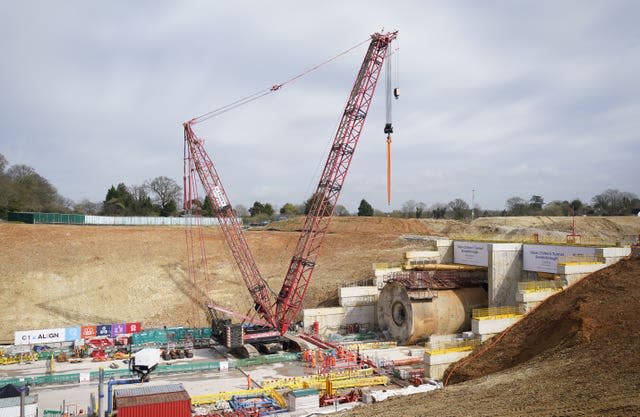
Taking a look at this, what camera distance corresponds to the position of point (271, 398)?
1000 inches

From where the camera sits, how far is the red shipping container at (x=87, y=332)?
1468 inches

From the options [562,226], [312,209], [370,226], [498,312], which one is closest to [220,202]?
[312,209]

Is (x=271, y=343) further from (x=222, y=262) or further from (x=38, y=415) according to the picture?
(x=222, y=262)

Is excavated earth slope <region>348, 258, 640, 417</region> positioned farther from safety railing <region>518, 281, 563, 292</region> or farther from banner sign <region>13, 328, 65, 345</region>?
banner sign <region>13, 328, 65, 345</region>

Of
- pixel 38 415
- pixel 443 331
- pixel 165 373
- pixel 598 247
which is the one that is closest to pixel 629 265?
pixel 598 247

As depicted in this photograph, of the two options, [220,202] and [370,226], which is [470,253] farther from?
[370,226]

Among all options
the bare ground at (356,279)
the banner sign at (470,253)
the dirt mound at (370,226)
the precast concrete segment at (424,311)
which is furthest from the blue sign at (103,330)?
the dirt mound at (370,226)

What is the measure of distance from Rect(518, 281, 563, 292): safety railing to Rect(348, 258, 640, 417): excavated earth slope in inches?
38.1

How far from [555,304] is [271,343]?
62.4 feet

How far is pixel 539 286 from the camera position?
33.6 m

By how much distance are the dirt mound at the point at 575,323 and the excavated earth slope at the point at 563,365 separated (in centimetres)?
4

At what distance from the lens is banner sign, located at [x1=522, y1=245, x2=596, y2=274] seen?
115 feet

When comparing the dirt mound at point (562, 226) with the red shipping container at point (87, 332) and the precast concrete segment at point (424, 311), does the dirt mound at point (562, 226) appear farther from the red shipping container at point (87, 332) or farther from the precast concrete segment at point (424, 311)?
the red shipping container at point (87, 332)

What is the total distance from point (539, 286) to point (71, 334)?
33282 mm
